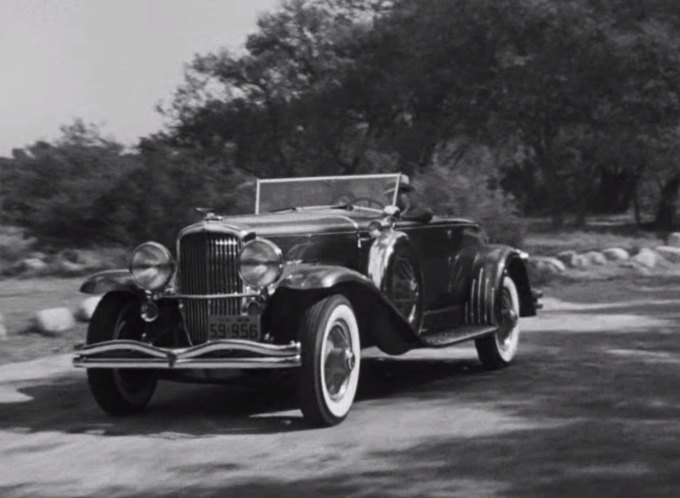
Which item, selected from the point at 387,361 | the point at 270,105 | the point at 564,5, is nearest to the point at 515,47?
the point at 564,5

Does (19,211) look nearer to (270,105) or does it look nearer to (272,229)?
(272,229)

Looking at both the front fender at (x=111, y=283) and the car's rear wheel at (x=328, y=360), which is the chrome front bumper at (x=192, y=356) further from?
the front fender at (x=111, y=283)

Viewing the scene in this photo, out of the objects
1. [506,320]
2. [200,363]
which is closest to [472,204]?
[506,320]

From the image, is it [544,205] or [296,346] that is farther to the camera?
[544,205]

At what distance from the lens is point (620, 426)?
7.88 metres

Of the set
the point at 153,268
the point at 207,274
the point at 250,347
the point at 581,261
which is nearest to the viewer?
the point at 250,347

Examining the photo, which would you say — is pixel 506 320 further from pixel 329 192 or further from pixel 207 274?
pixel 207 274

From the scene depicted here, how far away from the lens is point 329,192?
1075 cm

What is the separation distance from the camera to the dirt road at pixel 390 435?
257 inches

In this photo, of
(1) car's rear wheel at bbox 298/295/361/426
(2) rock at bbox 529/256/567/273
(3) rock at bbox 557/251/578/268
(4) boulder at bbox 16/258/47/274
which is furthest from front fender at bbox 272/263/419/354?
(3) rock at bbox 557/251/578/268

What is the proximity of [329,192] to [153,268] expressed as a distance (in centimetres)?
230

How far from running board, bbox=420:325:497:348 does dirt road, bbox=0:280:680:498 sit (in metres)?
0.33

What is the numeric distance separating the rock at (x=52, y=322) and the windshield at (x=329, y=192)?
389 centimetres

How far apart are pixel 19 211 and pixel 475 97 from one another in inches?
489
